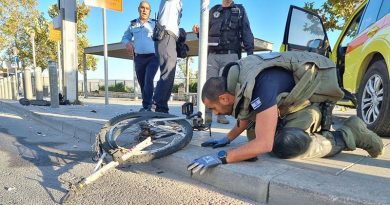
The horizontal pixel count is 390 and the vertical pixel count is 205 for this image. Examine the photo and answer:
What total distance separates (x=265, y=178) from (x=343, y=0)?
9.88m

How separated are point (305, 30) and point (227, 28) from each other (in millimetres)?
1692

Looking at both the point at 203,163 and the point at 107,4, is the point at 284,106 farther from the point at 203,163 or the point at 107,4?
the point at 107,4

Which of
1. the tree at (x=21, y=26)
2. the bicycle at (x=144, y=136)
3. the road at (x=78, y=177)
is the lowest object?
the road at (x=78, y=177)

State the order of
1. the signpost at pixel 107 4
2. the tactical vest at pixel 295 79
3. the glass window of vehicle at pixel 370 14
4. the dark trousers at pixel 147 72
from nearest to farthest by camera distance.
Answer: the tactical vest at pixel 295 79
the glass window of vehicle at pixel 370 14
the dark trousers at pixel 147 72
the signpost at pixel 107 4

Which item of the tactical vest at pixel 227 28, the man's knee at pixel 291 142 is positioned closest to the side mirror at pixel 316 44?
the tactical vest at pixel 227 28

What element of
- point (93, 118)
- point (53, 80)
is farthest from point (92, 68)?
point (93, 118)

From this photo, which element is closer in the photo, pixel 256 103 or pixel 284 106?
pixel 256 103

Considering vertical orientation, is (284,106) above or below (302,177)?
above

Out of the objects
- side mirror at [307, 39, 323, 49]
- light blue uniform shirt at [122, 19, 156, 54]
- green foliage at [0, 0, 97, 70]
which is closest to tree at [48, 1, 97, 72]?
green foliage at [0, 0, 97, 70]

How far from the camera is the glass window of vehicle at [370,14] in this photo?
4.18 meters

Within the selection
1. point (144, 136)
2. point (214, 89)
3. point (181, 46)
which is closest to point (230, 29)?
point (181, 46)

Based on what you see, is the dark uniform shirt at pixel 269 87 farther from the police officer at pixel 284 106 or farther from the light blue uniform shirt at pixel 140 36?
the light blue uniform shirt at pixel 140 36

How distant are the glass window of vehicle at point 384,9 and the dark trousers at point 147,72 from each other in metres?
3.01

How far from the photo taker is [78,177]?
8.81 feet
